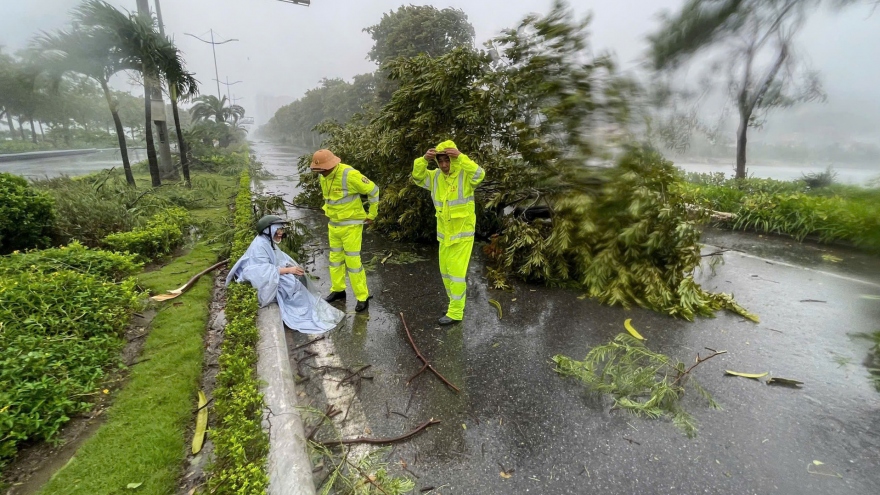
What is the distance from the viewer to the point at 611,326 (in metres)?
4.37

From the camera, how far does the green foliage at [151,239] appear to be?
5548 mm

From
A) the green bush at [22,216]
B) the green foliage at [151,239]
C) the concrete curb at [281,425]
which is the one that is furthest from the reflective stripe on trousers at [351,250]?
the green bush at [22,216]

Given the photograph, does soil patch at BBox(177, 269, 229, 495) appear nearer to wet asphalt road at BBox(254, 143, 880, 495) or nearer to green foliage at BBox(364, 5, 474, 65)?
wet asphalt road at BBox(254, 143, 880, 495)

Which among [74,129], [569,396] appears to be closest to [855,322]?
[569,396]

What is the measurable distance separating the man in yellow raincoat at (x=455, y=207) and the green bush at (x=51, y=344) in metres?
2.98

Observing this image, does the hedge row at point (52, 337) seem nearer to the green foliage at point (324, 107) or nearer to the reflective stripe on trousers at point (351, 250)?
the reflective stripe on trousers at point (351, 250)

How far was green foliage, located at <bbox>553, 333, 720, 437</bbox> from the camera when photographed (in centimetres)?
302

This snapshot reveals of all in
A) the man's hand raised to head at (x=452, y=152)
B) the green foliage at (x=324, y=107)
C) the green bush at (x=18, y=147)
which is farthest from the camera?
the green foliage at (x=324, y=107)

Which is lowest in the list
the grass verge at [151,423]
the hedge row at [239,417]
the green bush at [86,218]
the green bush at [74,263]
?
the grass verge at [151,423]

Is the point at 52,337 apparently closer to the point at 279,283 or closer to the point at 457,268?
the point at 279,283

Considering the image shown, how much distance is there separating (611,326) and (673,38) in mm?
4134

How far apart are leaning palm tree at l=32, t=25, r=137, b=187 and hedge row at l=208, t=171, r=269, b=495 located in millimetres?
8783

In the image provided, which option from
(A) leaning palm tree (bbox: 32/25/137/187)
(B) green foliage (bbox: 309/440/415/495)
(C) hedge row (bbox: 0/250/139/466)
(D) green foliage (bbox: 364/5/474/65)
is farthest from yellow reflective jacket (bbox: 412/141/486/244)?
(D) green foliage (bbox: 364/5/474/65)

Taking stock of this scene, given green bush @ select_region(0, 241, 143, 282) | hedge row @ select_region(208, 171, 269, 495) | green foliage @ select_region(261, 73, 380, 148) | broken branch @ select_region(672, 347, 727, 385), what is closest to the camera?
hedge row @ select_region(208, 171, 269, 495)
